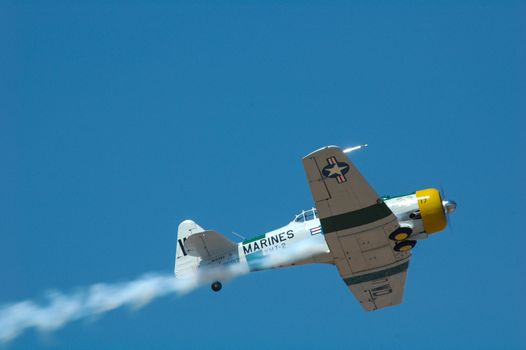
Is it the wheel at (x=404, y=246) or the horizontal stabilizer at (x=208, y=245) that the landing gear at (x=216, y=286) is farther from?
the wheel at (x=404, y=246)

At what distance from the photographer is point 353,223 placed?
102 feet

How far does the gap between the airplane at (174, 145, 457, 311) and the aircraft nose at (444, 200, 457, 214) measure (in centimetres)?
3

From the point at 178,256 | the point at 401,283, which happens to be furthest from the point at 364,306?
the point at 178,256

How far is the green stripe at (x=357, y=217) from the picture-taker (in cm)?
3086

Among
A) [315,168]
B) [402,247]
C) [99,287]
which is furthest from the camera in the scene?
[99,287]

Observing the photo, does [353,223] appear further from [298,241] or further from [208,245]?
[208,245]

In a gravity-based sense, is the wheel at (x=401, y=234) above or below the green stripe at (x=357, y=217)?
below

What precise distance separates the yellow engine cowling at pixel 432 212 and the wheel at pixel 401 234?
52 cm

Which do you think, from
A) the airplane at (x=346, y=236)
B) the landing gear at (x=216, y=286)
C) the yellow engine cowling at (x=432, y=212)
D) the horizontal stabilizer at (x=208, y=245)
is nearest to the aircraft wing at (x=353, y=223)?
the airplane at (x=346, y=236)

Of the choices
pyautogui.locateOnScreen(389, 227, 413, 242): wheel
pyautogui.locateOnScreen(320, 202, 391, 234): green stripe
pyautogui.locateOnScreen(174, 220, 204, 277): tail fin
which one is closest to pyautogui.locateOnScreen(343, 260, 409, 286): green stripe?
pyautogui.locateOnScreen(389, 227, 413, 242): wheel

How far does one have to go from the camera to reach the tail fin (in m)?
33.8

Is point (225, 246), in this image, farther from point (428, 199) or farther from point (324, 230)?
point (428, 199)

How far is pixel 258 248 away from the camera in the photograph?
3306cm

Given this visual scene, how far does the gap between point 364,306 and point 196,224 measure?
224 inches
